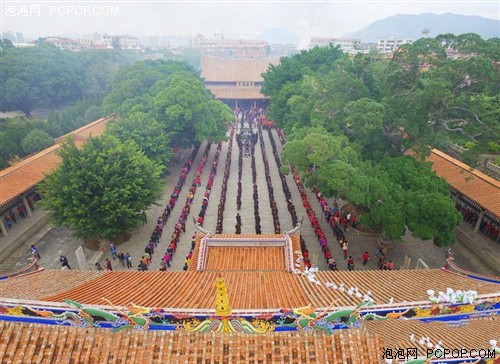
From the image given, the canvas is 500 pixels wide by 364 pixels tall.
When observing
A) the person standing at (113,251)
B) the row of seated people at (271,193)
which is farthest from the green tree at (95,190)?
the row of seated people at (271,193)

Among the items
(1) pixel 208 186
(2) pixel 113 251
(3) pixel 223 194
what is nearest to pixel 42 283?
(2) pixel 113 251

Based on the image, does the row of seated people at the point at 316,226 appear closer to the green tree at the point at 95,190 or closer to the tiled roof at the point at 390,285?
the tiled roof at the point at 390,285

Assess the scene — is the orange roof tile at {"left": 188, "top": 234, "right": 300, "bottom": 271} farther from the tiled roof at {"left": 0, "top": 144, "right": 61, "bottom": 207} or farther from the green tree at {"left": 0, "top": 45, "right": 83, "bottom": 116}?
the green tree at {"left": 0, "top": 45, "right": 83, "bottom": 116}

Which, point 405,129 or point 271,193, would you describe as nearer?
point 405,129

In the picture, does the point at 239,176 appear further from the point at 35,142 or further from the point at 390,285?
the point at 390,285

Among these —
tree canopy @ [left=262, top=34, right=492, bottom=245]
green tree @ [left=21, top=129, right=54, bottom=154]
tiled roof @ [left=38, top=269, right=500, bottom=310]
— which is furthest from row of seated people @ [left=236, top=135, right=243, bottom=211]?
green tree @ [left=21, top=129, right=54, bottom=154]
